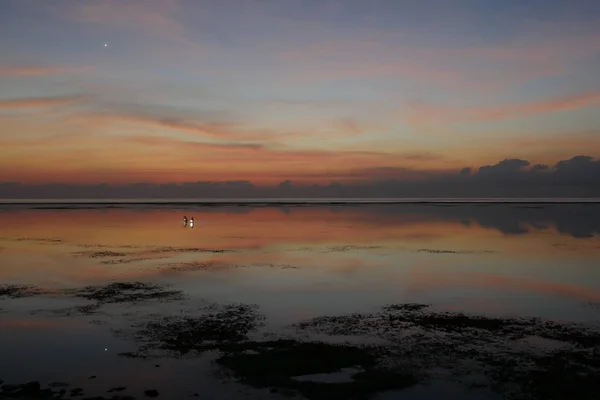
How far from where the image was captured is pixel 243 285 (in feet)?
83.3

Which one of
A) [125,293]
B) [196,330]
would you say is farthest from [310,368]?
[125,293]

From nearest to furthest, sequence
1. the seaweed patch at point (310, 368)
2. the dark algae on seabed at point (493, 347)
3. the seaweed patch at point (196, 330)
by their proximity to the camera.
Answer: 1. the seaweed patch at point (310, 368)
2. the dark algae on seabed at point (493, 347)
3. the seaweed patch at point (196, 330)

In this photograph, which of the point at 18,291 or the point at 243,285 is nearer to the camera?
the point at 18,291

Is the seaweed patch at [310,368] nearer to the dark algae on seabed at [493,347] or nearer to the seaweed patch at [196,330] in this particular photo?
the dark algae on seabed at [493,347]

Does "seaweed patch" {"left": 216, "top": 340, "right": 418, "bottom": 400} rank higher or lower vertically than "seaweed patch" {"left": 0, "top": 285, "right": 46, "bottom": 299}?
lower

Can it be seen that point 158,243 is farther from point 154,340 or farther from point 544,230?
point 544,230

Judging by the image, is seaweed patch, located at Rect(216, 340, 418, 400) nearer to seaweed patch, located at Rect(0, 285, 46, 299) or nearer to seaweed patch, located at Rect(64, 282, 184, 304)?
seaweed patch, located at Rect(64, 282, 184, 304)

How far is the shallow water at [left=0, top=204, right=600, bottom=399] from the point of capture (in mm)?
13727

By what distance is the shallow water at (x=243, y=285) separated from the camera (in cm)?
1373

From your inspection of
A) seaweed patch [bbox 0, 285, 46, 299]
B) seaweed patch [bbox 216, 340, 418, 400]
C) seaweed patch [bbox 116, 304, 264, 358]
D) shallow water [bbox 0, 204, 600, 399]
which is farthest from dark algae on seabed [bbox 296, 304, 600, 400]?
seaweed patch [bbox 0, 285, 46, 299]

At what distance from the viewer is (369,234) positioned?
54.3 m

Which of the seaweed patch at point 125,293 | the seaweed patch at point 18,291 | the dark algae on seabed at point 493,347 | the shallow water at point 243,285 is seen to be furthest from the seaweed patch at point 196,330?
the seaweed patch at point 18,291

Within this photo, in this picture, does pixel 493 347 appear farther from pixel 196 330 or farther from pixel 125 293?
pixel 125 293

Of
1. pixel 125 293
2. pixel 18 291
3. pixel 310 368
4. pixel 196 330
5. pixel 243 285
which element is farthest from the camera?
pixel 243 285
